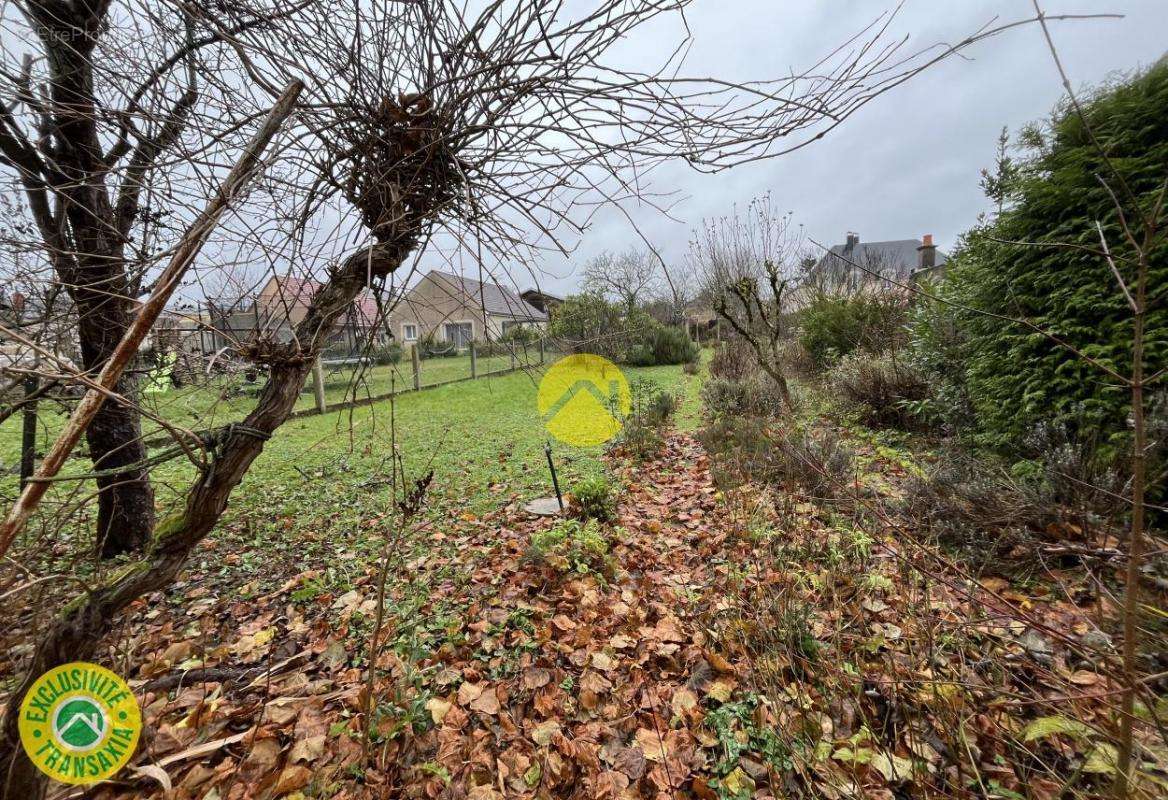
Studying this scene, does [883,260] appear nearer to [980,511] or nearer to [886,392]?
[886,392]

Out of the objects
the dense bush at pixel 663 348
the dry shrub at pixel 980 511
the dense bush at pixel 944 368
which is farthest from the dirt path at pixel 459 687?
the dense bush at pixel 663 348

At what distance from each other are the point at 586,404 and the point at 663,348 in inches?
470

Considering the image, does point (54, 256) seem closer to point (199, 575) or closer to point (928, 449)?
point (199, 575)

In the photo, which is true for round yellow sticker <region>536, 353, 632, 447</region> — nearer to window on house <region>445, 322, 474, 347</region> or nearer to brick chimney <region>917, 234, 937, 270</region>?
window on house <region>445, 322, 474, 347</region>

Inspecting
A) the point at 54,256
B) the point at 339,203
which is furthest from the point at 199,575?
the point at 339,203

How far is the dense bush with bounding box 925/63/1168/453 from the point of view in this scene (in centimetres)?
282

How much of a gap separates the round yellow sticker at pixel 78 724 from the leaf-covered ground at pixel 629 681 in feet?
1.84

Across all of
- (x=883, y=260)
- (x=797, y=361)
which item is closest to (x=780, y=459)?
(x=797, y=361)

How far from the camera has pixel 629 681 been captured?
2135 mm

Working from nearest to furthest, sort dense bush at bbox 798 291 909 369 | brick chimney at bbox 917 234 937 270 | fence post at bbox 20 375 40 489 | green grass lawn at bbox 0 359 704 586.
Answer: fence post at bbox 20 375 40 489 → green grass lawn at bbox 0 359 704 586 → dense bush at bbox 798 291 909 369 → brick chimney at bbox 917 234 937 270

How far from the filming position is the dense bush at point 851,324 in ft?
28.2

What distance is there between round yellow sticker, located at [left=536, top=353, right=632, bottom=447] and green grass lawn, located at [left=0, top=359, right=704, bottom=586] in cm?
33

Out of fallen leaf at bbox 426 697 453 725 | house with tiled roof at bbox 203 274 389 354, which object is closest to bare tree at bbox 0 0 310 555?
house with tiled roof at bbox 203 274 389 354

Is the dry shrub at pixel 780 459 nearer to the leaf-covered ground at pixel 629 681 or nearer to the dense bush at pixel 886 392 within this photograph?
the leaf-covered ground at pixel 629 681
